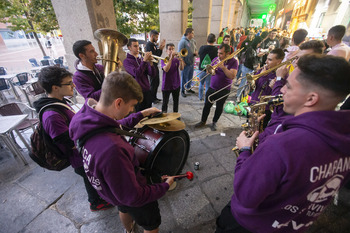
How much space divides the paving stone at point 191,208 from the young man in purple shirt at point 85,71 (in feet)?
7.35

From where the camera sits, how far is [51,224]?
2379 millimetres

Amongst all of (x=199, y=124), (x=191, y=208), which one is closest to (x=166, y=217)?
(x=191, y=208)

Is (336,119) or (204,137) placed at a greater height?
(336,119)

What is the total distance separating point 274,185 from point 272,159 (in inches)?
6.3

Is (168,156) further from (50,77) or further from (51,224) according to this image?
(51,224)

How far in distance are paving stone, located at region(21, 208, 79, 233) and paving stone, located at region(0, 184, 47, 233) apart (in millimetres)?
111

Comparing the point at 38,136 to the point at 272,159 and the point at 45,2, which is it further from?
the point at 45,2

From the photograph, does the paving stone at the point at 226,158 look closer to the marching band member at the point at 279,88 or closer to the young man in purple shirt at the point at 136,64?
the marching band member at the point at 279,88

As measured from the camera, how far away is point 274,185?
3.09 ft

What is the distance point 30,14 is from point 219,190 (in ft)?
37.1

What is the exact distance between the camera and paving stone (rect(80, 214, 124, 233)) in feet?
7.53

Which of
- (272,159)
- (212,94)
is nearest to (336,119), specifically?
(272,159)

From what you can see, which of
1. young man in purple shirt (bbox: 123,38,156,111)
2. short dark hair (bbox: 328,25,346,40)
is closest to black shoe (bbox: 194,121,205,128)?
young man in purple shirt (bbox: 123,38,156,111)

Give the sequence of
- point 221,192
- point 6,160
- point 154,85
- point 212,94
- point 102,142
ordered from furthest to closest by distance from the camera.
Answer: point 154,85 → point 212,94 → point 6,160 → point 221,192 → point 102,142
